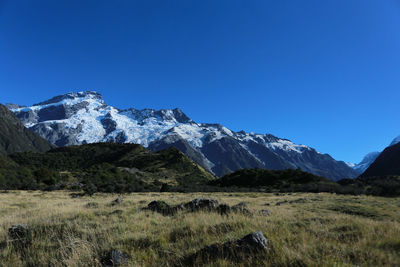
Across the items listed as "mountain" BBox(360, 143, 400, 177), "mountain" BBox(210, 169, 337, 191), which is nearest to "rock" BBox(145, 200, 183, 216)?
"mountain" BBox(210, 169, 337, 191)

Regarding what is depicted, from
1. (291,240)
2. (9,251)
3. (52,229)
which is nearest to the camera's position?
(291,240)

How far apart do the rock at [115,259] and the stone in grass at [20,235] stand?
3627 millimetres

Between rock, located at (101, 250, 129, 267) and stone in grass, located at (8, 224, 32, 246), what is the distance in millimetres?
3627

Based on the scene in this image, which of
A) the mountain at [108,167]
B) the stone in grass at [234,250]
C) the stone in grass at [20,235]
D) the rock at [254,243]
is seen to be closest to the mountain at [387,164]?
the mountain at [108,167]

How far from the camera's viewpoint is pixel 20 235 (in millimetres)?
7828

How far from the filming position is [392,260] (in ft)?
13.9

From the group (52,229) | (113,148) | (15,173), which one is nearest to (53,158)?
(113,148)

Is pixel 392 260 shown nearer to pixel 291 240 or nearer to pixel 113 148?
pixel 291 240

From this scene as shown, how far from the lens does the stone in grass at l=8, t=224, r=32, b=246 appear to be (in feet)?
23.1

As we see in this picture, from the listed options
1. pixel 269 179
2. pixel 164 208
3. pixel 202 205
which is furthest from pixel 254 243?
pixel 269 179

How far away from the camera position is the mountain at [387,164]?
168125 mm

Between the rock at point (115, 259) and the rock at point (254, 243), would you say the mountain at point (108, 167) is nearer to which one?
the rock at point (115, 259)

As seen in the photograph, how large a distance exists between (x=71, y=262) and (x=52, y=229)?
176 inches

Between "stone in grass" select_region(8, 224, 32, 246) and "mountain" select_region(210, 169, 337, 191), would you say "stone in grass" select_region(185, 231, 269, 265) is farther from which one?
"mountain" select_region(210, 169, 337, 191)
